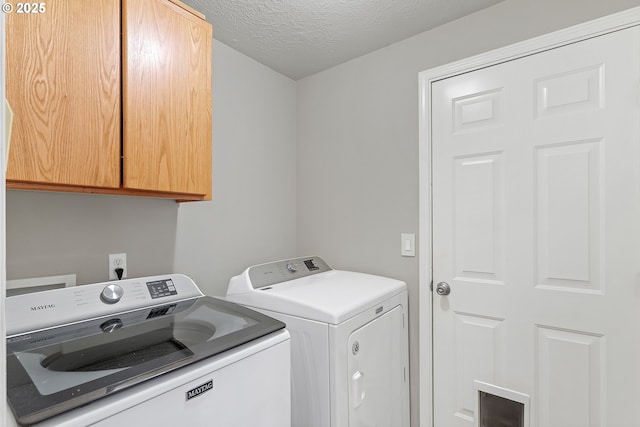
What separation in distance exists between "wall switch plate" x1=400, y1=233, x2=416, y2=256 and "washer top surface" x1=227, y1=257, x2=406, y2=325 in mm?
177

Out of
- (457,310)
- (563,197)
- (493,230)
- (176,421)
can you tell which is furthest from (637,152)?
(176,421)

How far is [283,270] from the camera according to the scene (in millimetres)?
1837

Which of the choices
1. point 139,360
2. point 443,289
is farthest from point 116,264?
point 443,289

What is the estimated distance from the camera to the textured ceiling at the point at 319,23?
1.58m

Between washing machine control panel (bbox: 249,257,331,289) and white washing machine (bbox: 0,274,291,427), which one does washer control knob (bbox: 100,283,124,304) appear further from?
washing machine control panel (bbox: 249,257,331,289)

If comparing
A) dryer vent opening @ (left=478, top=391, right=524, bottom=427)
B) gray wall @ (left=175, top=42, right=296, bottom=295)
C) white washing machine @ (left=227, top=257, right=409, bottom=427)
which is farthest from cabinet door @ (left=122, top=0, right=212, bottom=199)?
dryer vent opening @ (left=478, top=391, right=524, bottom=427)

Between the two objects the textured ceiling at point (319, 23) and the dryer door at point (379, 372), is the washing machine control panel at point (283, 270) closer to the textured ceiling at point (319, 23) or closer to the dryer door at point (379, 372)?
the dryer door at point (379, 372)

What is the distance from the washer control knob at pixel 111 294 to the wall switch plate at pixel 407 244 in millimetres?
1421

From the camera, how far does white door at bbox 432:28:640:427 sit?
1.32 meters

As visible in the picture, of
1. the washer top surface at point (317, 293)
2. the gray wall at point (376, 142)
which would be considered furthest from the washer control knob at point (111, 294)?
the gray wall at point (376, 142)

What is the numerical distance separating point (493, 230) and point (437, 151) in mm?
503

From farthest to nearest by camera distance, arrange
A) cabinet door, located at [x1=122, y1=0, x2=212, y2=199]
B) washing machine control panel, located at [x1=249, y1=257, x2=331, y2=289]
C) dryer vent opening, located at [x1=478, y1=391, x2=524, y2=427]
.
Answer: washing machine control panel, located at [x1=249, y1=257, x2=331, y2=289] → dryer vent opening, located at [x1=478, y1=391, x2=524, y2=427] → cabinet door, located at [x1=122, y1=0, x2=212, y2=199]

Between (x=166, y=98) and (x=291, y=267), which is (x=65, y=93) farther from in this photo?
(x=291, y=267)

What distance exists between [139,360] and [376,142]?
1642 millimetres
